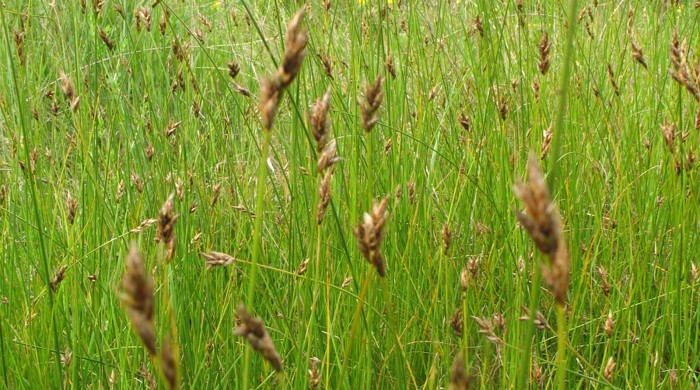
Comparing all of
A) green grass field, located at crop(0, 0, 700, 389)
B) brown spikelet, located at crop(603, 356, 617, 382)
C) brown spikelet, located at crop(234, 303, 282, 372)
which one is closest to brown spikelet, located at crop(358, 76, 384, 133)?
green grass field, located at crop(0, 0, 700, 389)

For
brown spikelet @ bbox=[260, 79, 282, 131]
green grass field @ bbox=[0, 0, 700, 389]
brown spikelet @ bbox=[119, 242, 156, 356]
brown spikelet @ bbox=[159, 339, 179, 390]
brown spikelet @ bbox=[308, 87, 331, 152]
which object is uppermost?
brown spikelet @ bbox=[260, 79, 282, 131]

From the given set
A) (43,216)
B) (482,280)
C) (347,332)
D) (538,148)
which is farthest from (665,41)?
(43,216)

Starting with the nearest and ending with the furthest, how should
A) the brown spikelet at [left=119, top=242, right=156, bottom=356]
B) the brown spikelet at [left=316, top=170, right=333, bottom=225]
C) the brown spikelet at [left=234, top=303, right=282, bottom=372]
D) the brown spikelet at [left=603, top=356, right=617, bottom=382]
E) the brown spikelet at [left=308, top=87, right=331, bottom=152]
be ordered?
the brown spikelet at [left=119, top=242, right=156, bottom=356]
the brown spikelet at [left=234, top=303, right=282, bottom=372]
the brown spikelet at [left=308, top=87, right=331, bottom=152]
the brown spikelet at [left=316, top=170, right=333, bottom=225]
the brown spikelet at [left=603, top=356, right=617, bottom=382]

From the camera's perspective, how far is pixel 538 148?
80.7 inches

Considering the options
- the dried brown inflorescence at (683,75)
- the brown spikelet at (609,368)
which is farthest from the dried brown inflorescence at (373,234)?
the dried brown inflorescence at (683,75)

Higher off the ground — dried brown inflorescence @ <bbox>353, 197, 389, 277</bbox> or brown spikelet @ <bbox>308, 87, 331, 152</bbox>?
brown spikelet @ <bbox>308, 87, 331, 152</bbox>

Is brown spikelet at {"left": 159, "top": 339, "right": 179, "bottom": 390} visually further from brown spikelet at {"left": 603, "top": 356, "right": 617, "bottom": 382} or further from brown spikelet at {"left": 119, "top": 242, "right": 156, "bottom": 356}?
brown spikelet at {"left": 603, "top": 356, "right": 617, "bottom": 382}

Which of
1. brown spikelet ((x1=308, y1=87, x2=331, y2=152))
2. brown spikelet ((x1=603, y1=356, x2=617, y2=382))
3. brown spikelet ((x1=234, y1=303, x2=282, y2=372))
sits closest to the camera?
brown spikelet ((x1=234, y1=303, x2=282, y2=372))

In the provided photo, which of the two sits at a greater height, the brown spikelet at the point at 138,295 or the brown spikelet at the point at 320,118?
the brown spikelet at the point at 320,118

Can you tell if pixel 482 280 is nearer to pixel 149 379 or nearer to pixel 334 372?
pixel 334 372

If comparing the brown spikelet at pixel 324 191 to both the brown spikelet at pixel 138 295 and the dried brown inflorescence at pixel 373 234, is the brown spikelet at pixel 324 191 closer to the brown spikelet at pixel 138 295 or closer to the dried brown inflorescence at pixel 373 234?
the dried brown inflorescence at pixel 373 234

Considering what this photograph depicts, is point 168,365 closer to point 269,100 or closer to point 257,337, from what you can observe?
point 257,337

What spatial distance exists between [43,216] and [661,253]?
1.64 m

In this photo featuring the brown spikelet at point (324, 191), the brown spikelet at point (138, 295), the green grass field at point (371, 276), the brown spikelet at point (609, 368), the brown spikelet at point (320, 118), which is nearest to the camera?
the brown spikelet at point (138, 295)
